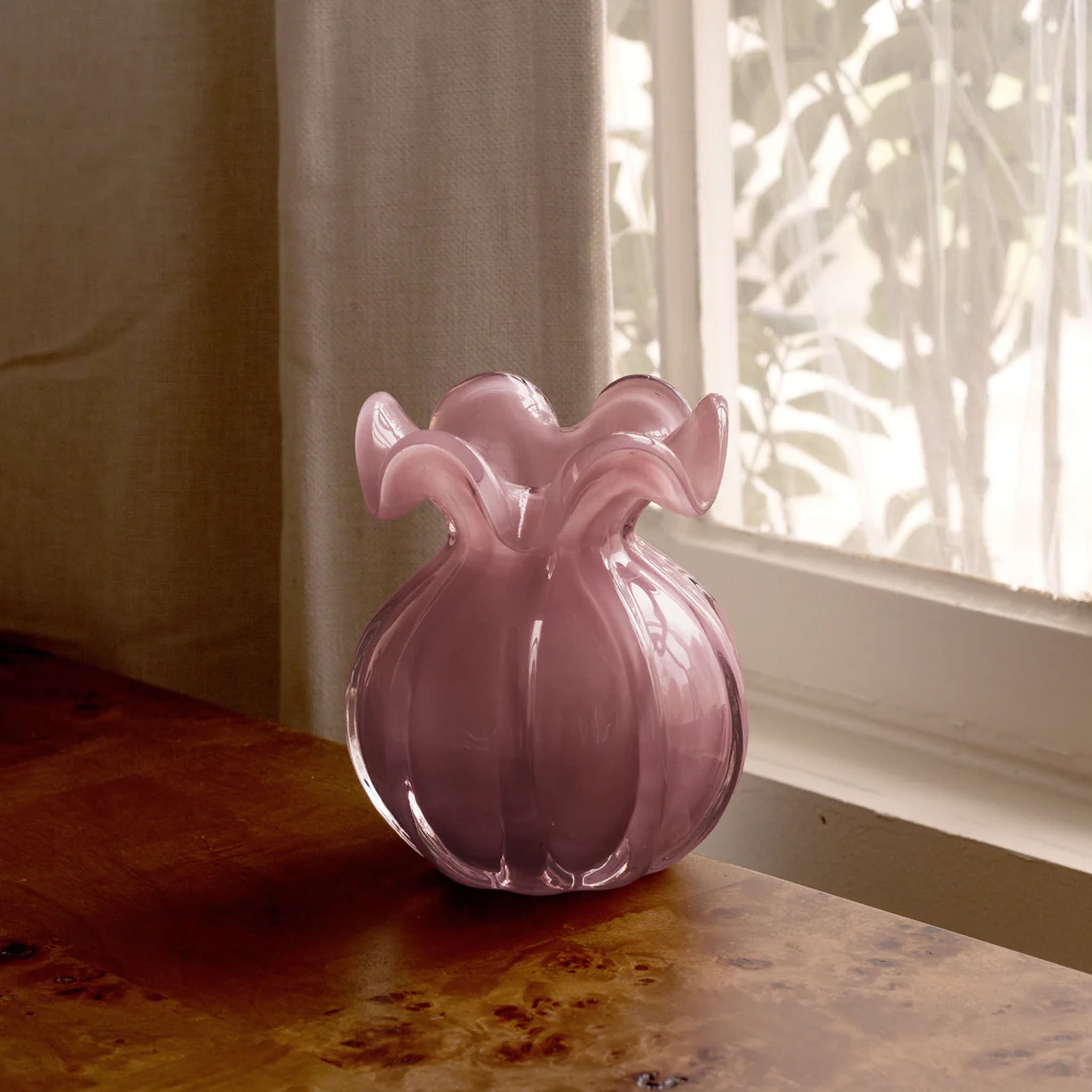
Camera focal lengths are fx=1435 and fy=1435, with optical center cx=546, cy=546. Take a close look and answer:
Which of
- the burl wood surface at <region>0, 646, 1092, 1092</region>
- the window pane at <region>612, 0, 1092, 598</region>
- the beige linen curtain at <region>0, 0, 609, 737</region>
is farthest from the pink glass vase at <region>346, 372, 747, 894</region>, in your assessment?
the window pane at <region>612, 0, 1092, 598</region>

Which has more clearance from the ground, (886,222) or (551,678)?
(886,222)

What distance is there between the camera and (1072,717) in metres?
0.92

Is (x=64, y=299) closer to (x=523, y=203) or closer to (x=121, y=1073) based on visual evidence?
(x=523, y=203)

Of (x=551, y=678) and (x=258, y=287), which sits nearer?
(x=551, y=678)

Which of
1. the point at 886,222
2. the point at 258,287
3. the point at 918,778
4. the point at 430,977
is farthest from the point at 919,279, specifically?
the point at 430,977

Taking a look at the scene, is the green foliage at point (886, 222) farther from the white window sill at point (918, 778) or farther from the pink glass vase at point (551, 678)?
the pink glass vase at point (551, 678)

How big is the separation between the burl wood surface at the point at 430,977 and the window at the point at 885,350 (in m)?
0.36

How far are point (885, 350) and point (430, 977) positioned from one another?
0.62 metres

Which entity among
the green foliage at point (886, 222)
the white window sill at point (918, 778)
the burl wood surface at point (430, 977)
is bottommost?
the white window sill at point (918, 778)

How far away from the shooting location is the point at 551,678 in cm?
57

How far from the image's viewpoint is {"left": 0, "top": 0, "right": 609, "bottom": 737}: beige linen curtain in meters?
0.89

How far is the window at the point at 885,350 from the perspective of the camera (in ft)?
3.00

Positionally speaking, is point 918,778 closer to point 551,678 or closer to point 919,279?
point 919,279

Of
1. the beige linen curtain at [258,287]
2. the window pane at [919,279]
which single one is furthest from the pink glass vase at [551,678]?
the window pane at [919,279]
